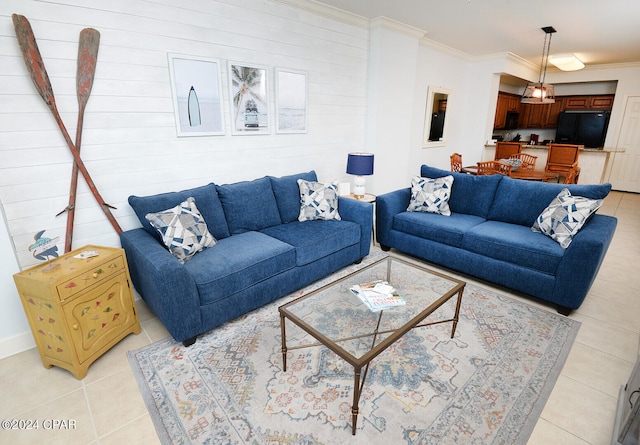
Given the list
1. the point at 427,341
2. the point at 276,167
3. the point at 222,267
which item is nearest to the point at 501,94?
the point at 276,167

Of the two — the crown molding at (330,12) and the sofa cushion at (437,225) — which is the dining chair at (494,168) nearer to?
the sofa cushion at (437,225)

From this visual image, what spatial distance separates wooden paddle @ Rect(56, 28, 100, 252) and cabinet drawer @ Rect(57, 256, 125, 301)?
1.54 feet

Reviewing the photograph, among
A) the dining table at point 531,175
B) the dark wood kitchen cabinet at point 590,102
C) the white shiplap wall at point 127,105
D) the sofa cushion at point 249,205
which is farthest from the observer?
the dark wood kitchen cabinet at point 590,102

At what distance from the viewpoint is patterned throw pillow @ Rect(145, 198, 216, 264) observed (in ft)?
7.34

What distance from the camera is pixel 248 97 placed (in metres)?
3.05

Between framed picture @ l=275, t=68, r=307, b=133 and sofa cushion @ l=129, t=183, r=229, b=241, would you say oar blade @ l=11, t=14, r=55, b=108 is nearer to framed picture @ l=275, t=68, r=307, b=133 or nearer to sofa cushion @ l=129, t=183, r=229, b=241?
sofa cushion @ l=129, t=183, r=229, b=241

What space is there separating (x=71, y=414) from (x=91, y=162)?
1.63 m

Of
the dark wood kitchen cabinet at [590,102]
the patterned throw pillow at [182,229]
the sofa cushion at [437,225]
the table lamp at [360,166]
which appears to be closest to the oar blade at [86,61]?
the patterned throw pillow at [182,229]

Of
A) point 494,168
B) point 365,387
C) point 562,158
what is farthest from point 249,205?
point 562,158

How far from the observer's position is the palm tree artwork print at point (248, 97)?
2.95m

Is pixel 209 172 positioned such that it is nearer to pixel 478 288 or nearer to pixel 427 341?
pixel 427 341

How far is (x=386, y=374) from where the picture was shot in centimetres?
187

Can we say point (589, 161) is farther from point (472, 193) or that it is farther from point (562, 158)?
point (472, 193)

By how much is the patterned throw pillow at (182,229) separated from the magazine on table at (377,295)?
1219 mm
